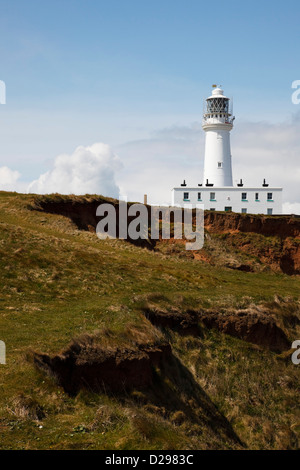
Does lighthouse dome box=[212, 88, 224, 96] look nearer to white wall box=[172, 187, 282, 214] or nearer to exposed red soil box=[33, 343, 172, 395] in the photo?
white wall box=[172, 187, 282, 214]

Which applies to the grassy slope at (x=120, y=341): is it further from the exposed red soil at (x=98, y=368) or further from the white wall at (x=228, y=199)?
the white wall at (x=228, y=199)

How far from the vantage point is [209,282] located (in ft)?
112

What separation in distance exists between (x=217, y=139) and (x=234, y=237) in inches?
1260

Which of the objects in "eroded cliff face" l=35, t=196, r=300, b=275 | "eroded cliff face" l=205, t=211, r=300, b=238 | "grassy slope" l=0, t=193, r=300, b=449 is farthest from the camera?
"eroded cliff face" l=205, t=211, r=300, b=238

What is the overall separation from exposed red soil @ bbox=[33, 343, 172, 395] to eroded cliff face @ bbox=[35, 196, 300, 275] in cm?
3353

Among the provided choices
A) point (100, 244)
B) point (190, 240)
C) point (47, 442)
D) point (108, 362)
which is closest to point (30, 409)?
point (47, 442)

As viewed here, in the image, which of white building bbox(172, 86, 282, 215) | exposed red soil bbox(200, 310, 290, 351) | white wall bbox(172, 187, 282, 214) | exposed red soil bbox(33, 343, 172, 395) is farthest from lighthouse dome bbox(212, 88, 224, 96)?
exposed red soil bbox(33, 343, 172, 395)

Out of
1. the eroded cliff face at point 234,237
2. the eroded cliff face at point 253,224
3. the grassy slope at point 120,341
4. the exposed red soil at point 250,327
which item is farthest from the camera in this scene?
the eroded cliff face at point 253,224

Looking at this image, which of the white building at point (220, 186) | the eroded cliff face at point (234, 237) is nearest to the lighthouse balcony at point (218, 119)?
the white building at point (220, 186)

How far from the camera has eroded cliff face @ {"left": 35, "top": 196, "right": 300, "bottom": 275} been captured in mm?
51375

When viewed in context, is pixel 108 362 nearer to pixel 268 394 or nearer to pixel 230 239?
pixel 268 394

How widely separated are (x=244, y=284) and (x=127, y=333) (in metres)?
19.7

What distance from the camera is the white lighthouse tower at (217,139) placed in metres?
83.7

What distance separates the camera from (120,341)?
16.7 meters
